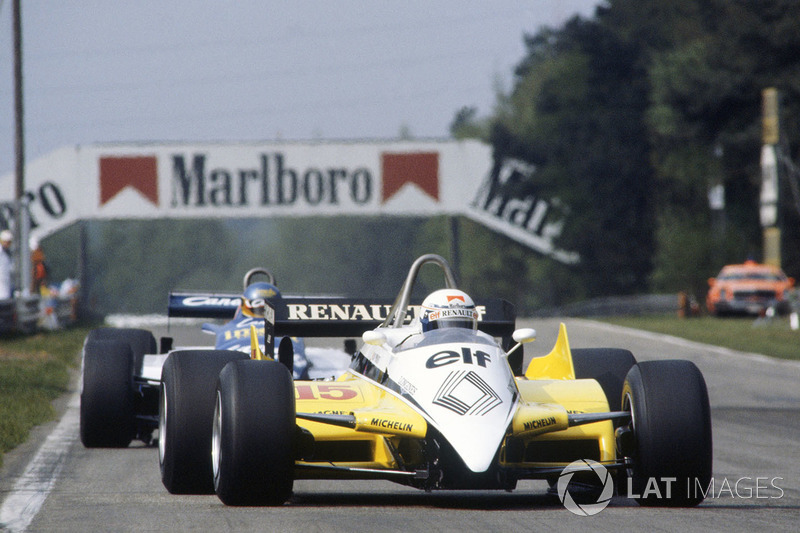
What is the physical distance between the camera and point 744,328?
1323 inches

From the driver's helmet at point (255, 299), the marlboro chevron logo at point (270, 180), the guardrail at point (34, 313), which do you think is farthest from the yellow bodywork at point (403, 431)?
the marlboro chevron logo at point (270, 180)

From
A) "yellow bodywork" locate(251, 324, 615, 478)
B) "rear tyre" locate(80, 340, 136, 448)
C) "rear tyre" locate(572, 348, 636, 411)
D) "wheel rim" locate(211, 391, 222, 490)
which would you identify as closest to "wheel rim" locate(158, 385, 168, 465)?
"wheel rim" locate(211, 391, 222, 490)

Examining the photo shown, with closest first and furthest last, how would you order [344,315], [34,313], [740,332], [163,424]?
[163,424] → [344,315] → [34,313] → [740,332]

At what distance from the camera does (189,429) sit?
324 inches

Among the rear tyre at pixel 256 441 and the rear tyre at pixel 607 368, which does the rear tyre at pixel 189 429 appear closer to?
the rear tyre at pixel 256 441

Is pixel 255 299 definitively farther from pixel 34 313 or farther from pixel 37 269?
pixel 37 269

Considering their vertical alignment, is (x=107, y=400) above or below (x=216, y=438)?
below

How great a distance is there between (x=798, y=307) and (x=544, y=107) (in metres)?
40.9

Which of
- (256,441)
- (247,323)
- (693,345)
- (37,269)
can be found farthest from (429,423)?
(37,269)

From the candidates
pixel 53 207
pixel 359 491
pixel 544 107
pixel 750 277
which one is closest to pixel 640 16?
pixel 544 107

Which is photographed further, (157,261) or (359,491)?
(157,261)

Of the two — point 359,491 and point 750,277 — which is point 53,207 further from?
point 359,491

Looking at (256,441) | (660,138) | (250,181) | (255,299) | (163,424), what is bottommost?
(163,424)

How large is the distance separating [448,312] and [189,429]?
5.62 feet
